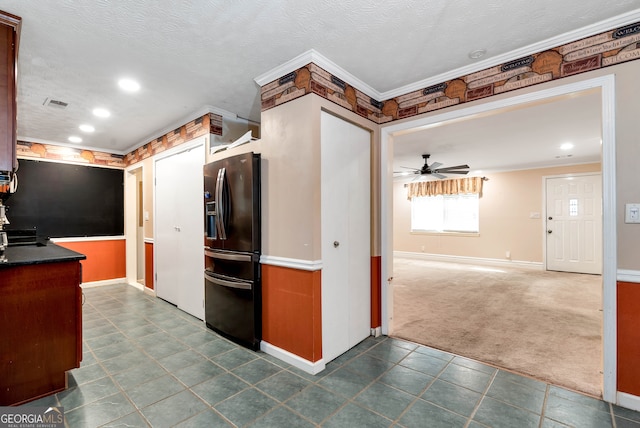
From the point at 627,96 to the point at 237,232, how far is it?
3.01 m

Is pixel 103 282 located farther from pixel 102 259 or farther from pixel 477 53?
pixel 477 53

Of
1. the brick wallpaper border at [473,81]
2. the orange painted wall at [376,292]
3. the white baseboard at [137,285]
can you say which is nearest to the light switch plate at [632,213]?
the brick wallpaper border at [473,81]

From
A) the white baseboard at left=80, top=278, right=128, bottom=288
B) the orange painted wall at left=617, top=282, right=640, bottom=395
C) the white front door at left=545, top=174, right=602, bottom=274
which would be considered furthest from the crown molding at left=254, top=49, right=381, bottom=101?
the white front door at left=545, top=174, right=602, bottom=274

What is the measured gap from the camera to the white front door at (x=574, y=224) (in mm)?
5965

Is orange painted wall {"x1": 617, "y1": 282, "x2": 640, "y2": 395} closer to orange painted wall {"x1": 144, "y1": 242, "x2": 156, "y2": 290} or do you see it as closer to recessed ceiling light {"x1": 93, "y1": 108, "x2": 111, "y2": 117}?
recessed ceiling light {"x1": 93, "y1": 108, "x2": 111, "y2": 117}

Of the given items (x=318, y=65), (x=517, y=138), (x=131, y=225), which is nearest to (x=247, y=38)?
(x=318, y=65)

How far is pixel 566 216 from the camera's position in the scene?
629 centimetres

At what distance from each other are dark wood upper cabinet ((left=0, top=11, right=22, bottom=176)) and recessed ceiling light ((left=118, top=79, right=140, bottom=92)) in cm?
88

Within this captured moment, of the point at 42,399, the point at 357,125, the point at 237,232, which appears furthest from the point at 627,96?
the point at 42,399

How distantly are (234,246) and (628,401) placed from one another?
3048 mm

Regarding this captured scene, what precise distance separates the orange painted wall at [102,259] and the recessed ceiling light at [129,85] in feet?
11.5

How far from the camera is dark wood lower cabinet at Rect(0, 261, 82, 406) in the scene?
182 centimetres

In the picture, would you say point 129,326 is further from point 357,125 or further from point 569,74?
point 569,74

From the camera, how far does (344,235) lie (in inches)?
102
